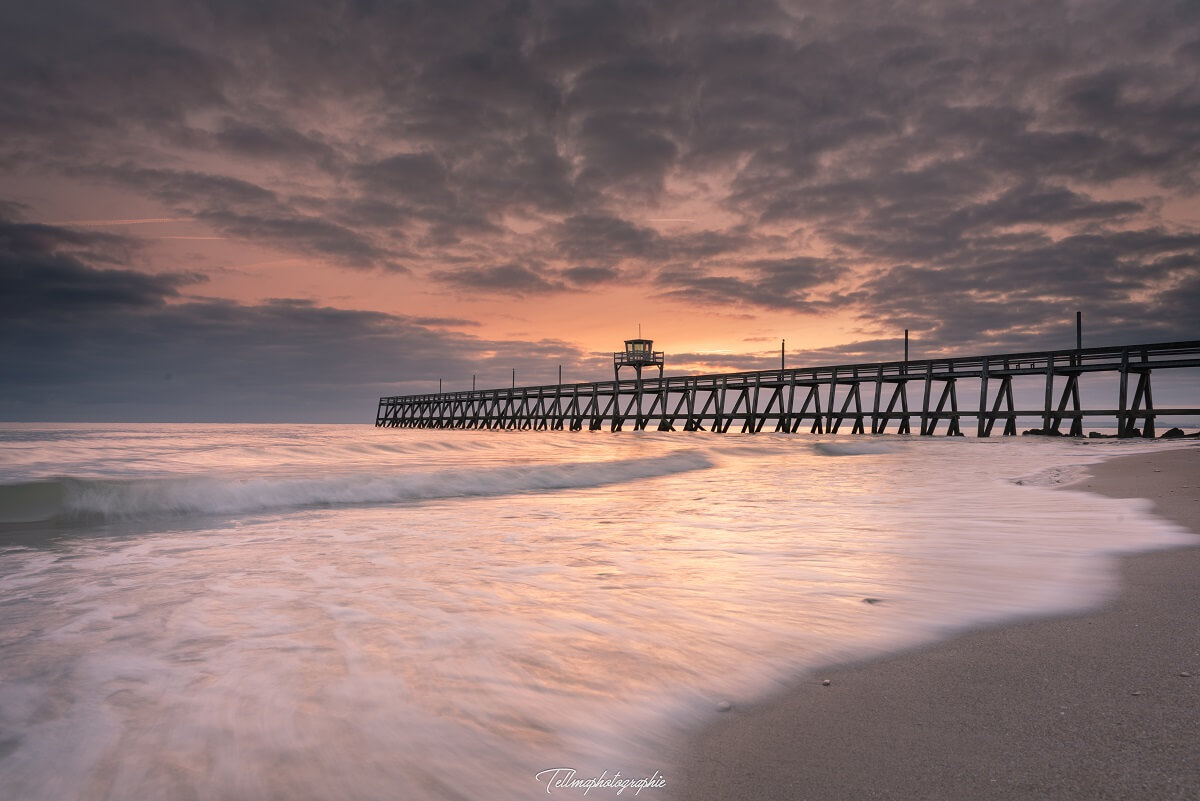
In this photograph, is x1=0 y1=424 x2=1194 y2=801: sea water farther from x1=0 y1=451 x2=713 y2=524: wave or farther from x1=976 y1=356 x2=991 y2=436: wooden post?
x1=976 y1=356 x2=991 y2=436: wooden post

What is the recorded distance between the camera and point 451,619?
2.85m

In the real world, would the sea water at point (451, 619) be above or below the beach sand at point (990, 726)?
below

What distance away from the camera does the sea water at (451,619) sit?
1667 mm

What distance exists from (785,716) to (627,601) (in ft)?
4.30

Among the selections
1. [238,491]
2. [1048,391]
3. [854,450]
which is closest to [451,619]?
[238,491]

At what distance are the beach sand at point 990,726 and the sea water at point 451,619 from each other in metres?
0.16

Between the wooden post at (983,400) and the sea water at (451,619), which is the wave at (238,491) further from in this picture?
the wooden post at (983,400)

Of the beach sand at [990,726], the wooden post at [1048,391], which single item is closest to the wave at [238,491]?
the beach sand at [990,726]

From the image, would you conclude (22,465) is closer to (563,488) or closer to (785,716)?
(563,488)

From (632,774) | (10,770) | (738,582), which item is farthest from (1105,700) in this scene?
(10,770)

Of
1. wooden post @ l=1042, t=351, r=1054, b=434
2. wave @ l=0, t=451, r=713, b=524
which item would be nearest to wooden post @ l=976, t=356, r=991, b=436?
wooden post @ l=1042, t=351, r=1054, b=434

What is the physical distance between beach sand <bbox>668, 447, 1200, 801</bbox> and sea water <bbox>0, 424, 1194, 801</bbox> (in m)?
0.16

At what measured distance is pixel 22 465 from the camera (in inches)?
322

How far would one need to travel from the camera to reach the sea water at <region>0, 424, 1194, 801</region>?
167 cm
